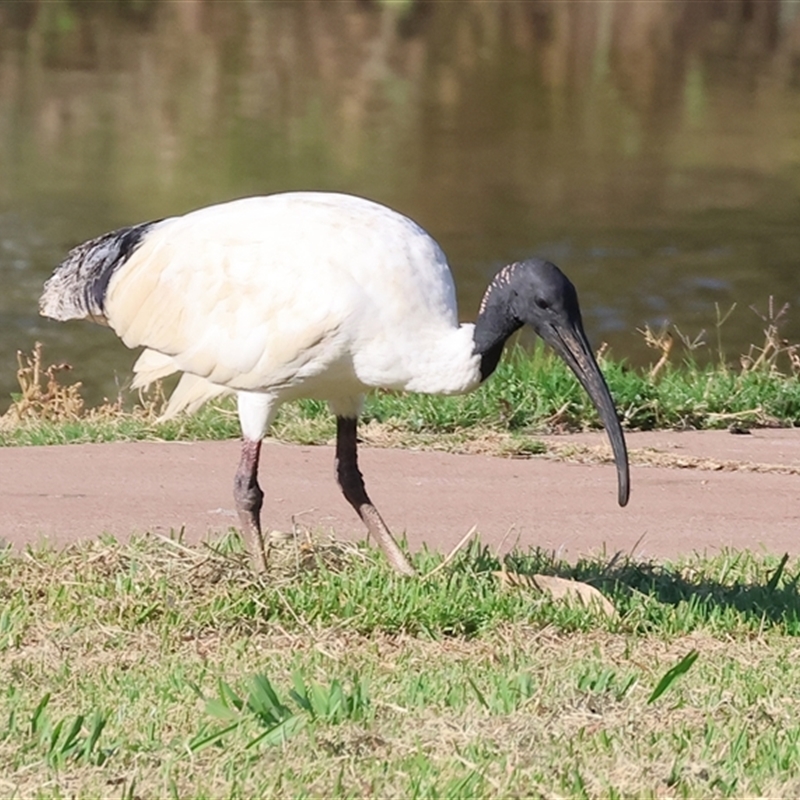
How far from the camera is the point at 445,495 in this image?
6965mm

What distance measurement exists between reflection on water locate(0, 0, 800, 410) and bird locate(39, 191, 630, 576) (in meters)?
6.28

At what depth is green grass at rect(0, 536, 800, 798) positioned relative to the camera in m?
3.88

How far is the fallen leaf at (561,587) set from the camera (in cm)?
534

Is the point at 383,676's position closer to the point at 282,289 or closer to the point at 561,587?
the point at 561,587

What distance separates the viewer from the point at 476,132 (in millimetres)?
23312

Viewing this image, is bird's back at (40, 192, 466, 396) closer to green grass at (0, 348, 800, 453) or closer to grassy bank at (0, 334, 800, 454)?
grassy bank at (0, 334, 800, 454)

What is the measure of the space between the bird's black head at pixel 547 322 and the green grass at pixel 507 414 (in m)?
2.49

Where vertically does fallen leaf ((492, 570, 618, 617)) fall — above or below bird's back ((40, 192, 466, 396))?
below

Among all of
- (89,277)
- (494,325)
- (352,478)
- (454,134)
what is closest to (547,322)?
(494,325)

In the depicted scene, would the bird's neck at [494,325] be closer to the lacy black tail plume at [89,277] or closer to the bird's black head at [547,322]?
the bird's black head at [547,322]

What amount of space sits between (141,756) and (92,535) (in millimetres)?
2183

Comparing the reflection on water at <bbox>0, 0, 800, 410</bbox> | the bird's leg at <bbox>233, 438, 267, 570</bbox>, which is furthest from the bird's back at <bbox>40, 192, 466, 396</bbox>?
the reflection on water at <bbox>0, 0, 800, 410</bbox>

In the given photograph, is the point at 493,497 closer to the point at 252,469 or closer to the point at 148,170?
the point at 252,469

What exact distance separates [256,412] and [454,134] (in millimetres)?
17609
